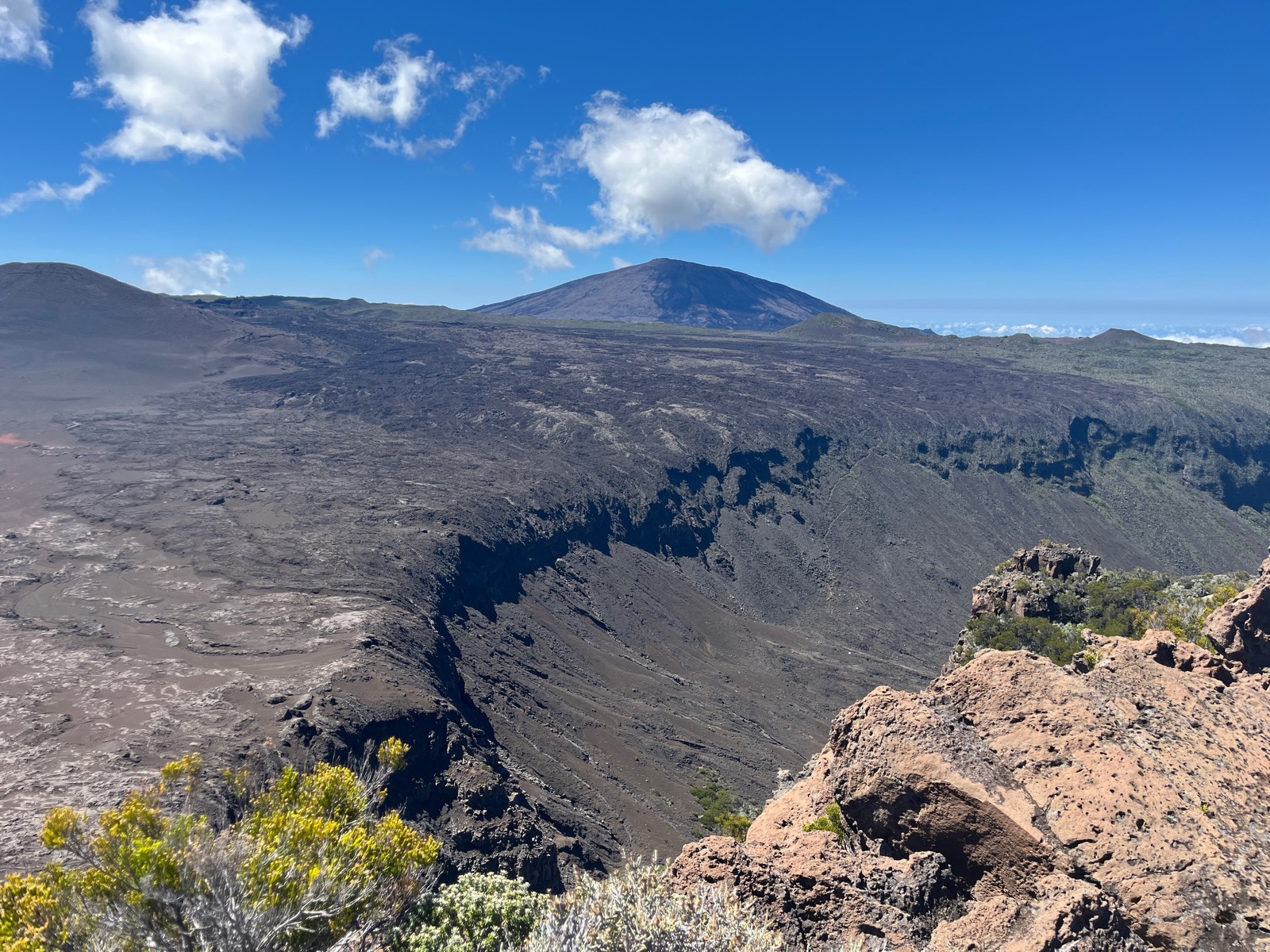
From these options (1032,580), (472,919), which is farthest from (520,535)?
(472,919)

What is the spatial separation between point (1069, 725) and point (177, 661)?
28.9 metres

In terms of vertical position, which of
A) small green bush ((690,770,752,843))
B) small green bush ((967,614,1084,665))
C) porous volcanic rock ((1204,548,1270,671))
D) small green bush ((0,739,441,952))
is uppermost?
porous volcanic rock ((1204,548,1270,671))

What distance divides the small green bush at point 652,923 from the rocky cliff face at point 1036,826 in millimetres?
695

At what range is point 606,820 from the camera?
26172 mm

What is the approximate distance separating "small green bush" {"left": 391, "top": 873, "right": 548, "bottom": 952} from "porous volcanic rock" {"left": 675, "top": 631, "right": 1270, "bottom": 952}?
2282mm

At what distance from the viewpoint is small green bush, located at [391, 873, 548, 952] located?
8.26m

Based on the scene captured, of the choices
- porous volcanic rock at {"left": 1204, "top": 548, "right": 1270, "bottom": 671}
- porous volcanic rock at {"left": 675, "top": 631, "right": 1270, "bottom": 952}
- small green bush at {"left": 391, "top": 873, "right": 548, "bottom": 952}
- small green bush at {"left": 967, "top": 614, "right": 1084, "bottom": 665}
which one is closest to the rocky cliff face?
porous volcanic rock at {"left": 675, "top": 631, "right": 1270, "bottom": 952}

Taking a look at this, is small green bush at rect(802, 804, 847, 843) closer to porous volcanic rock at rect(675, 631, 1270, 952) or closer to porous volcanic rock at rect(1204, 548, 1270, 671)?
porous volcanic rock at rect(675, 631, 1270, 952)

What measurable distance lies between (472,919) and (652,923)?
345cm

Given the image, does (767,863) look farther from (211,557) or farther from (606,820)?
(211,557)

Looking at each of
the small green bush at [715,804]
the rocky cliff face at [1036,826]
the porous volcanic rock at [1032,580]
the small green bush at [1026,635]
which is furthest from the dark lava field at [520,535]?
A: the porous volcanic rock at [1032,580]

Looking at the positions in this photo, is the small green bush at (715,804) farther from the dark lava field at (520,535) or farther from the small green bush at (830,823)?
the small green bush at (830,823)

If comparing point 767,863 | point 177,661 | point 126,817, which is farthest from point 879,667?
point 126,817

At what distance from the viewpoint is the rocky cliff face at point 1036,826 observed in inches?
275
